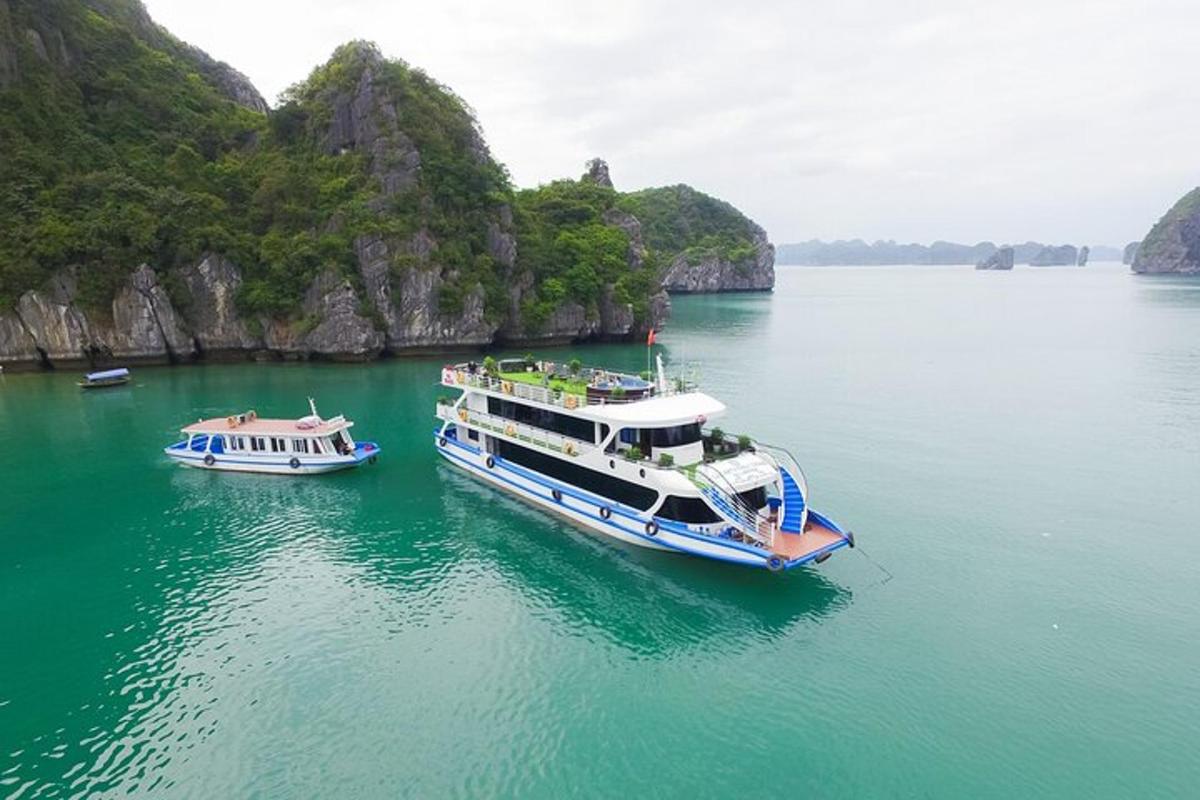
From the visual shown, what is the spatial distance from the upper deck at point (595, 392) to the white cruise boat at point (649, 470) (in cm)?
5

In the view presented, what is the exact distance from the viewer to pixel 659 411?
24156 mm

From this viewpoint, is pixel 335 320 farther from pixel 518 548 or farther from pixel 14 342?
Result: pixel 518 548

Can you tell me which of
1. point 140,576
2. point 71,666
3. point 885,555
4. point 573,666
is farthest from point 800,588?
point 140,576

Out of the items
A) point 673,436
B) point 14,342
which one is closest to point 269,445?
point 673,436

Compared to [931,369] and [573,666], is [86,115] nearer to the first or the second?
[573,666]

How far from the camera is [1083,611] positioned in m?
19.9

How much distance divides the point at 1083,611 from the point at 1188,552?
775cm

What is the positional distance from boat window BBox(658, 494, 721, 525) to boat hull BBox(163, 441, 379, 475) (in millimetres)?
18599

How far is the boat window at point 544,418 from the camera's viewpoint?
2608 centimetres

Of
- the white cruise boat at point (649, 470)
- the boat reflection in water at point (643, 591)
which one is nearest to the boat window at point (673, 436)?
the white cruise boat at point (649, 470)

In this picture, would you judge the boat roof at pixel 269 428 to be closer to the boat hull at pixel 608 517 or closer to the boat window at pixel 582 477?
the boat hull at pixel 608 517

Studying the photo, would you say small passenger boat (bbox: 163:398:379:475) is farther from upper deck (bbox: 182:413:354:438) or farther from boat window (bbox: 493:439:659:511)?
boat window (bbox: 493:439:659:511)

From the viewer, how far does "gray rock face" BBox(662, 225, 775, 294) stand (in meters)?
176

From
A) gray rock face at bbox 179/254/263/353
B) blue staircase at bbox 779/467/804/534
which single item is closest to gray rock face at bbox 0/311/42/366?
gray rock face at bbox 179/254/263/353
